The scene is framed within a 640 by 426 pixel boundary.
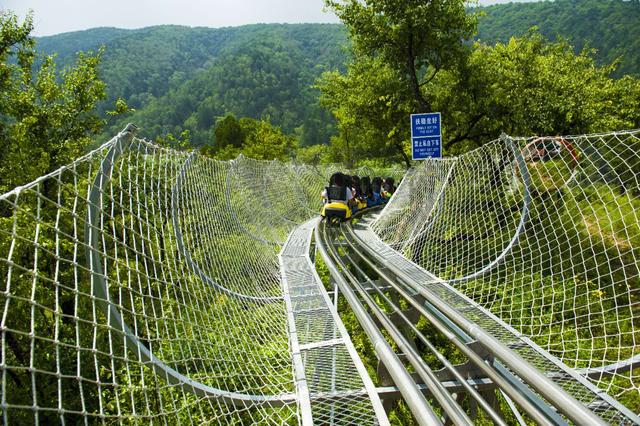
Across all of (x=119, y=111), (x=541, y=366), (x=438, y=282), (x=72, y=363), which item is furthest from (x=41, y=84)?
(x=541, y=366)

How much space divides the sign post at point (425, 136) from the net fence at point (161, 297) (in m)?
3.44

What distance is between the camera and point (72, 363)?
594 cm

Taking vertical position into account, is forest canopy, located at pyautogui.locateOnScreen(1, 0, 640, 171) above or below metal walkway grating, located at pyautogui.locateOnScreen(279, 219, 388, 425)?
above

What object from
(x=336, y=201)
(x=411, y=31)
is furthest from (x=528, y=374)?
(x=411, y=31)

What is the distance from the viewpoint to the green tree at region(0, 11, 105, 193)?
8.22m

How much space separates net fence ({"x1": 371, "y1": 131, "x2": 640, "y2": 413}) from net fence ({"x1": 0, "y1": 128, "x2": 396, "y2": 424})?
6.21 ft

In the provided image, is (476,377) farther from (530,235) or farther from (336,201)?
(336,201)

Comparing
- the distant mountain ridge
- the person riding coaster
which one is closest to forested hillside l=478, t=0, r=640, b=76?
the distant mountain ridge

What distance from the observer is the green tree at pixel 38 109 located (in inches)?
324

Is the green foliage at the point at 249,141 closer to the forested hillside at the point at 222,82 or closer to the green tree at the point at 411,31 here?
the green tree at the point at 411,31

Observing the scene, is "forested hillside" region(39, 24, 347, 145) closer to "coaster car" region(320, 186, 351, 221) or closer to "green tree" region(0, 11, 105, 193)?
"green tree" region(0, 11, 105, 193)

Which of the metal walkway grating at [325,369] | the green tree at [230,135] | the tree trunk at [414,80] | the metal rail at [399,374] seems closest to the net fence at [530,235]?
the metal rail at [399,374]

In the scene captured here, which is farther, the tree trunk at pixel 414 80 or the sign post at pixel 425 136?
the tree trunk at pixel 414 80

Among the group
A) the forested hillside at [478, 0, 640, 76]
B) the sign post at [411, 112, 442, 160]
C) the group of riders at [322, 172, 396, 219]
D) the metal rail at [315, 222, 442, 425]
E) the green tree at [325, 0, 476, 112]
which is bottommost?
the group of riders at [322, 172, 396, 219]
